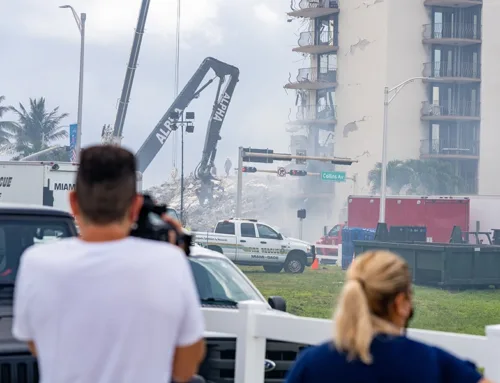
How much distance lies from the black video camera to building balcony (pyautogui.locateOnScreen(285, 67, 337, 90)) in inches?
3579

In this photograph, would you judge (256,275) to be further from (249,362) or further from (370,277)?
(370,277)

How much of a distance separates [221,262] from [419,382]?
5530 millimetres

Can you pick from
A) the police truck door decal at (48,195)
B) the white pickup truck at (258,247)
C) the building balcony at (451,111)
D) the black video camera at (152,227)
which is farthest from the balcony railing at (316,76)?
the black video camera at (152,227)

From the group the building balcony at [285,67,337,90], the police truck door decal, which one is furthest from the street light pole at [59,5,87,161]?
the building balcony at [285,67,337,90]

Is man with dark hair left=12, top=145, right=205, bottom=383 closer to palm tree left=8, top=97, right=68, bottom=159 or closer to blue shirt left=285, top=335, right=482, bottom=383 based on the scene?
blue shirt left=285, top=335, right=482, bottom=383

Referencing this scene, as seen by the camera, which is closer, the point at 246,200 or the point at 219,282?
the point at 219,282

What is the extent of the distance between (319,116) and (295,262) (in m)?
56.7

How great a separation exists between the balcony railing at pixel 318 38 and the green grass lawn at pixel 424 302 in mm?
60450

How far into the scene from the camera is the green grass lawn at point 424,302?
21641 mm

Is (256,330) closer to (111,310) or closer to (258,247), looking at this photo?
(111,310)

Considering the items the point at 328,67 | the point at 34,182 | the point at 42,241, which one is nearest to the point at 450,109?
the point at 328,67

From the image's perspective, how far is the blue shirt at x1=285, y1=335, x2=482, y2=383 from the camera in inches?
126

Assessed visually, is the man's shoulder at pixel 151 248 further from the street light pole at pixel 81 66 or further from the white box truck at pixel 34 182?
the street light pole at pixel 81 66

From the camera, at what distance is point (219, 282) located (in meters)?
8.23
